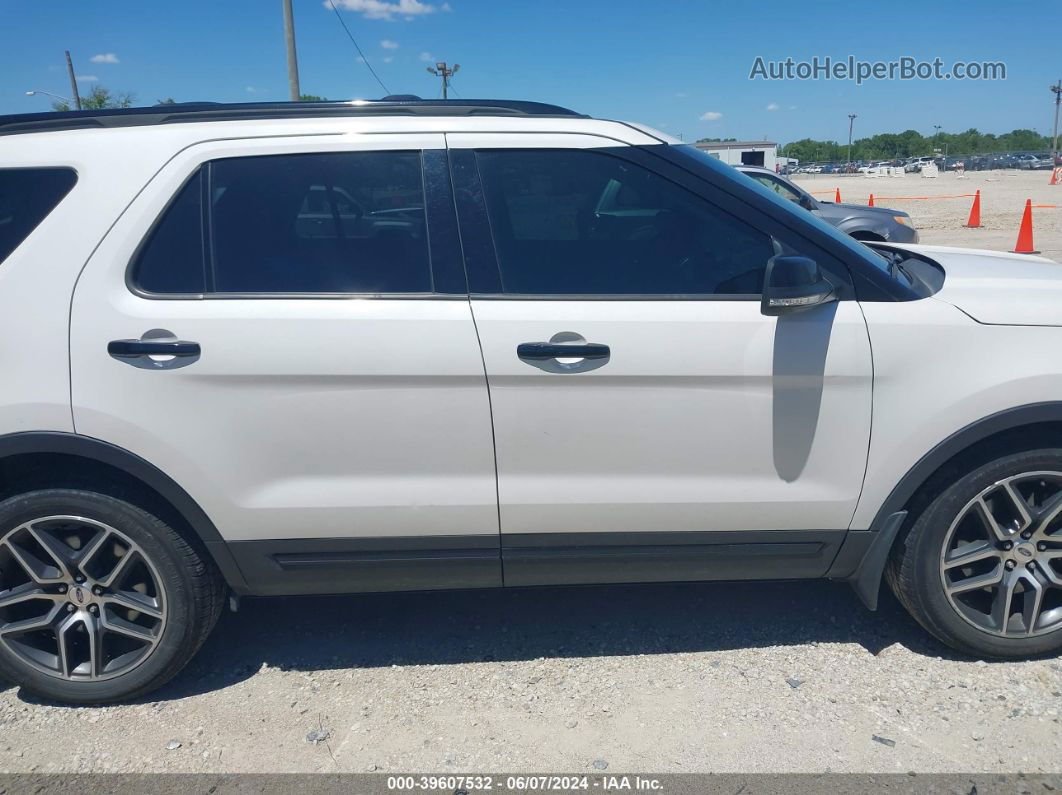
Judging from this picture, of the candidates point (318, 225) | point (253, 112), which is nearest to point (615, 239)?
point (318, 225)

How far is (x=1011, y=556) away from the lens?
2926 mm

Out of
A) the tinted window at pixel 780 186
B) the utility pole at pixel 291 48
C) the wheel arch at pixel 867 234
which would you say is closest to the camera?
the wheel arch at pixel 867 234

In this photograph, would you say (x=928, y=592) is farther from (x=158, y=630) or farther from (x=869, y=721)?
(x=158, y=630)

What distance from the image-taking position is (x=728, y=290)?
9.10ft

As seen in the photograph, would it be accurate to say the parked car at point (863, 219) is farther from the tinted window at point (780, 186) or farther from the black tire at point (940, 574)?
the black tire at point (940, 574)

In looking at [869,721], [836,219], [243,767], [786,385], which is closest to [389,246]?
[786,385]

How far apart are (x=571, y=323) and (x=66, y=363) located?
5.28ft

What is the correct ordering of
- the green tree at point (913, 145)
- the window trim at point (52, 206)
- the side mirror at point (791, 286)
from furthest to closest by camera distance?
the green tree at point (913, 145) → the window trim at point (52, 206) → the side mirror at point (791, 286)

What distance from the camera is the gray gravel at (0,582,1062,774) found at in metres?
2.67

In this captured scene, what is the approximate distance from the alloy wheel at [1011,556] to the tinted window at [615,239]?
1.14m

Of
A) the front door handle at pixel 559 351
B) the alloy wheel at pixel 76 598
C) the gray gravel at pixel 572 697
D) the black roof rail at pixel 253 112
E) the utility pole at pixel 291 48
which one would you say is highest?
the utility pole at pixel 291 48

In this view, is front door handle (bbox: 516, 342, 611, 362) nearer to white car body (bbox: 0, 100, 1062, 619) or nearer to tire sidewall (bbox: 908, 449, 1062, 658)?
white car body (bbox: 0, 100, 1062, 619)

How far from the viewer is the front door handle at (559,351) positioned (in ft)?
8.72

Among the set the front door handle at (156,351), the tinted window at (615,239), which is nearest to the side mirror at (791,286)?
the tinted window at (615,239)
